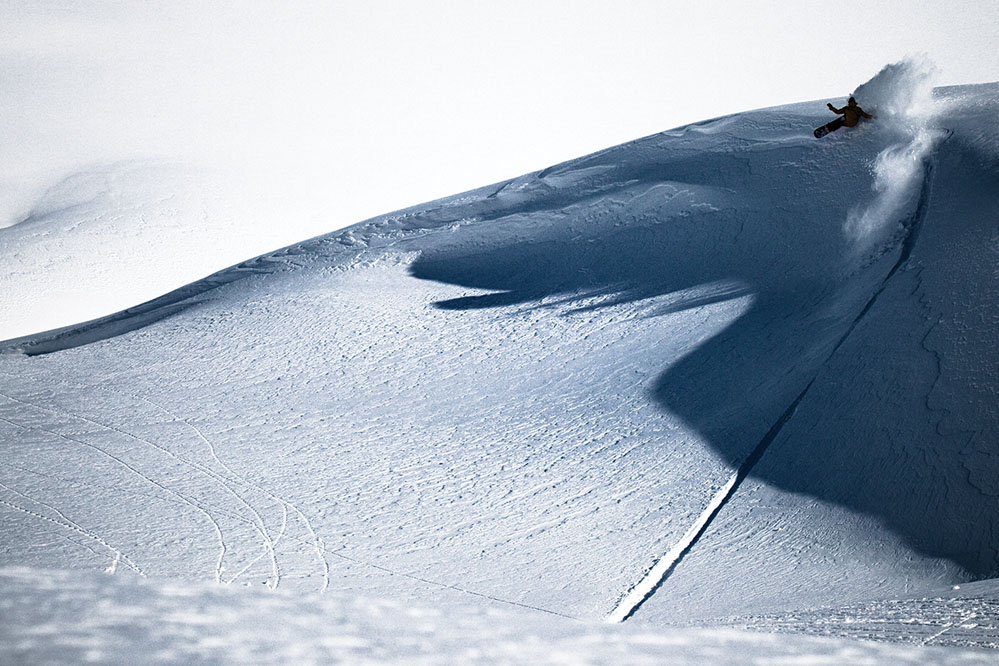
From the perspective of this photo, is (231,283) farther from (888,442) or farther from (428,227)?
(888,442)

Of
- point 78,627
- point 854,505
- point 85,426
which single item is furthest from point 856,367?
point 78,627

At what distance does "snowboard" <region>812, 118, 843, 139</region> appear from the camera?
246 centimetres

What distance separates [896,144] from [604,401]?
1143 mm

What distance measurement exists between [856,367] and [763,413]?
20 centimetres

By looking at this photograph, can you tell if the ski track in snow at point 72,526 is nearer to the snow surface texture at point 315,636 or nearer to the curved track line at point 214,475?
the curved track line at point 214,475

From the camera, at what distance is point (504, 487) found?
5.26ft

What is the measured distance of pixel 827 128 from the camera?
249 cm

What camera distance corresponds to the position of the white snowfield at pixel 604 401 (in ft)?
4.51

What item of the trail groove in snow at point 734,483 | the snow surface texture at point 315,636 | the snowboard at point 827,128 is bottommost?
the trail groove in snow at point 734,483

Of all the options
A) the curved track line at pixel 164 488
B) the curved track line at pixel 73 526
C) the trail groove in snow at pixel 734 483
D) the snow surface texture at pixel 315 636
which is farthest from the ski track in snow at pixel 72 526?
the snow surface texture at pixel 315 636

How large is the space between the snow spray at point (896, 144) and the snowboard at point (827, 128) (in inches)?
3.2

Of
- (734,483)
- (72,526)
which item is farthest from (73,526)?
(734,483)

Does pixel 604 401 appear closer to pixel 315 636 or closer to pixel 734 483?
pixel 734 483

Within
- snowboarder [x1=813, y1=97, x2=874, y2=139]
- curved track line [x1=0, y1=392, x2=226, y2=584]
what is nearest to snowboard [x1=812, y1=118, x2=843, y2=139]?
snowboarder [x1=813, y1=97, x2=874, y2=139]
